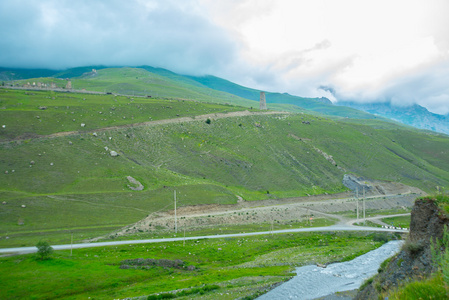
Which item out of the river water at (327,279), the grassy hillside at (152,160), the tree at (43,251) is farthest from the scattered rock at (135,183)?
the river water at (327,279)

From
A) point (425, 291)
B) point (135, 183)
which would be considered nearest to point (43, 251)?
point (135, 183)

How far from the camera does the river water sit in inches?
1432

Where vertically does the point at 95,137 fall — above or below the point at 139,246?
above

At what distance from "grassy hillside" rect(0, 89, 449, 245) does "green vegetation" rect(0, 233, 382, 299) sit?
13.7 meters

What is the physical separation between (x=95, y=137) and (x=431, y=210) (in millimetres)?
93639

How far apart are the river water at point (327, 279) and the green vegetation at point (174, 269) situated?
1.79m

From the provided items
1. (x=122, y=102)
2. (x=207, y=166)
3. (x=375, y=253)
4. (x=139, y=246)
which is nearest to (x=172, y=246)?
(x=139, y=246)

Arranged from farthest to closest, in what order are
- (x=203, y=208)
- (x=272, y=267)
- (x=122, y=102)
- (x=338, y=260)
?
(x=122, y=102), (x=203, y=208), (x=338, y=260), (x=272, y=267)

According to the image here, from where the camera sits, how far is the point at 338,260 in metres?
51.4

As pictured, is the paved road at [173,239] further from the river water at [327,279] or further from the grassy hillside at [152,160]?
the river water at [327,279]

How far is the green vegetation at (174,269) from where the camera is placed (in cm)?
3603

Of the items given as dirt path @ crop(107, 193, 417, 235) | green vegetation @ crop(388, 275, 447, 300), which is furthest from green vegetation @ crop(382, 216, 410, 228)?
green vegetation @ crop(388, 275, 447, 300)

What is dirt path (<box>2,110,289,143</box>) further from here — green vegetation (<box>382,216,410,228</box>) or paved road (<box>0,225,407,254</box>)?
green vegetation (<box>382,216,410,228</box>)

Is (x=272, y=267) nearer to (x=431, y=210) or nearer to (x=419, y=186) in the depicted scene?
(x=431, y=210)
